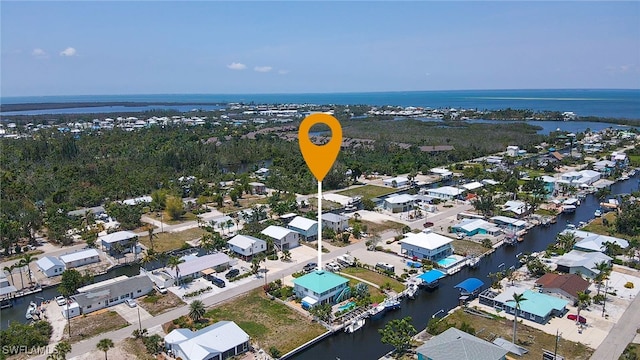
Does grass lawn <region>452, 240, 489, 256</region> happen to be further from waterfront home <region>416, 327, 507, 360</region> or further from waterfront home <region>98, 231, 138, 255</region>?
waterfront home <region>98, 231, 138, 255</region>

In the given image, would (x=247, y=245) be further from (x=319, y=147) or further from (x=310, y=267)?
(x=319, y=147)

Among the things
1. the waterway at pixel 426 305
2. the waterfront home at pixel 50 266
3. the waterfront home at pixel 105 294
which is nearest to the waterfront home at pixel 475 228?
the waterway at pixel 426 305

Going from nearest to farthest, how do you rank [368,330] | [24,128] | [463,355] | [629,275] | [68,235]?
1. [463,355]
2. [368,330]
3. [629,275]
4. [68,235]
5. [24,128]

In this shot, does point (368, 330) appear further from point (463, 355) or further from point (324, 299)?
point (463, 355)

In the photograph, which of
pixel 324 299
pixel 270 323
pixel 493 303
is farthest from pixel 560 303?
pixel 270 323

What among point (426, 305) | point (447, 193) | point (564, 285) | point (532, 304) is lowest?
point (426, 305)

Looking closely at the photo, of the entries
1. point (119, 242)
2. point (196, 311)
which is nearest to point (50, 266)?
point (119, 242)

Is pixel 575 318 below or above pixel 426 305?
above
